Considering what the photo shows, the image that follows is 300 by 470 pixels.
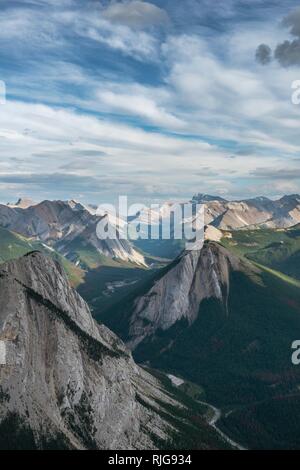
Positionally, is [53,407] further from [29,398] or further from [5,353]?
[5,353]

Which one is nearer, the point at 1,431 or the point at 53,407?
the point at 1,431
